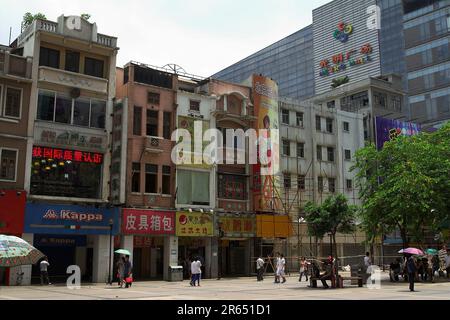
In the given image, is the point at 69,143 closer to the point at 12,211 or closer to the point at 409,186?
the point at 12,211

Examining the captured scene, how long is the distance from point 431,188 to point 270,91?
16.4m

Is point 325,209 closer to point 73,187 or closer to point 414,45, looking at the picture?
point 73,187

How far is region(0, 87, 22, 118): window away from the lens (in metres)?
31.1

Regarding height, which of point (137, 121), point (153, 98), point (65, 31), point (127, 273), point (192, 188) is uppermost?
point (65, 31)

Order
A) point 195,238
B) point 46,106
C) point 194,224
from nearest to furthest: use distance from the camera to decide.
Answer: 1. point 46,106
2. point 194,224
3. point 195,238

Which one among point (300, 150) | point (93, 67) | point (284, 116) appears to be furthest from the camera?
point (300, 150)

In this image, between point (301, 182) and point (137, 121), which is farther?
point (301, 182)

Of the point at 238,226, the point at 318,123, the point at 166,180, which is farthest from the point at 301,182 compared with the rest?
the point at 166,180

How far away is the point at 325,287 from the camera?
2612cm

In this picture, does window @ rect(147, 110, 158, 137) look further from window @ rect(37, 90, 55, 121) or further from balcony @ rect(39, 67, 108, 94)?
window @ rect(37, 90, 55, 121)

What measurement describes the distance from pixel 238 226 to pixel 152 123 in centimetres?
955

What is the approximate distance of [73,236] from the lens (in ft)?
113

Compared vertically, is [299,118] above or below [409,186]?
above
